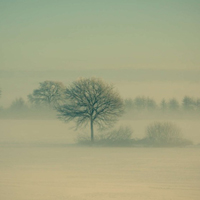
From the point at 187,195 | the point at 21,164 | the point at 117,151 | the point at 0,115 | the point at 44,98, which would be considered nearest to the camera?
the point at 187,195

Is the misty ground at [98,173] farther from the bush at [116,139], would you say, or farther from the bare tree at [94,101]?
the bare tree at [94,101]

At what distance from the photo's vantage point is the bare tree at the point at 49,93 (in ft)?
215

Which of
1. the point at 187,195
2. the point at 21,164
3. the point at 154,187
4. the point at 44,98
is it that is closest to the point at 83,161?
the point at 21,164

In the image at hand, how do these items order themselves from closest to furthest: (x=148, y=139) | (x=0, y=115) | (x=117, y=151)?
(x=117, y=151), (x=148, y=139), (x=0, y=115)

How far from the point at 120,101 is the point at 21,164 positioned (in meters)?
13.9

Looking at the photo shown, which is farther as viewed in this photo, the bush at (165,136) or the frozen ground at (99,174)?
the bush at (165,136)

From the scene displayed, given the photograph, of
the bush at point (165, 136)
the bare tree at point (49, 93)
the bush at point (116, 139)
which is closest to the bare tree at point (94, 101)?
the bush at point (116, 139)

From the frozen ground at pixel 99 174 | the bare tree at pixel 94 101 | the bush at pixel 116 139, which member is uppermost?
the bare tree at pixel 94 101

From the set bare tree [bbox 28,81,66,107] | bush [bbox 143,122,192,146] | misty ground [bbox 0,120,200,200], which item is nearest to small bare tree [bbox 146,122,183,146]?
bush [bbox 143,122,192,146]

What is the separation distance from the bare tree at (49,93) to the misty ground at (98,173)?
29.5 m

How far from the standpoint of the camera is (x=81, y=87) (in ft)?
124

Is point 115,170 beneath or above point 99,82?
beneath

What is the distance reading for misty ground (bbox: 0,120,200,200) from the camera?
683 inches

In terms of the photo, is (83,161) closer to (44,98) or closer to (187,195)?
(187,195)
